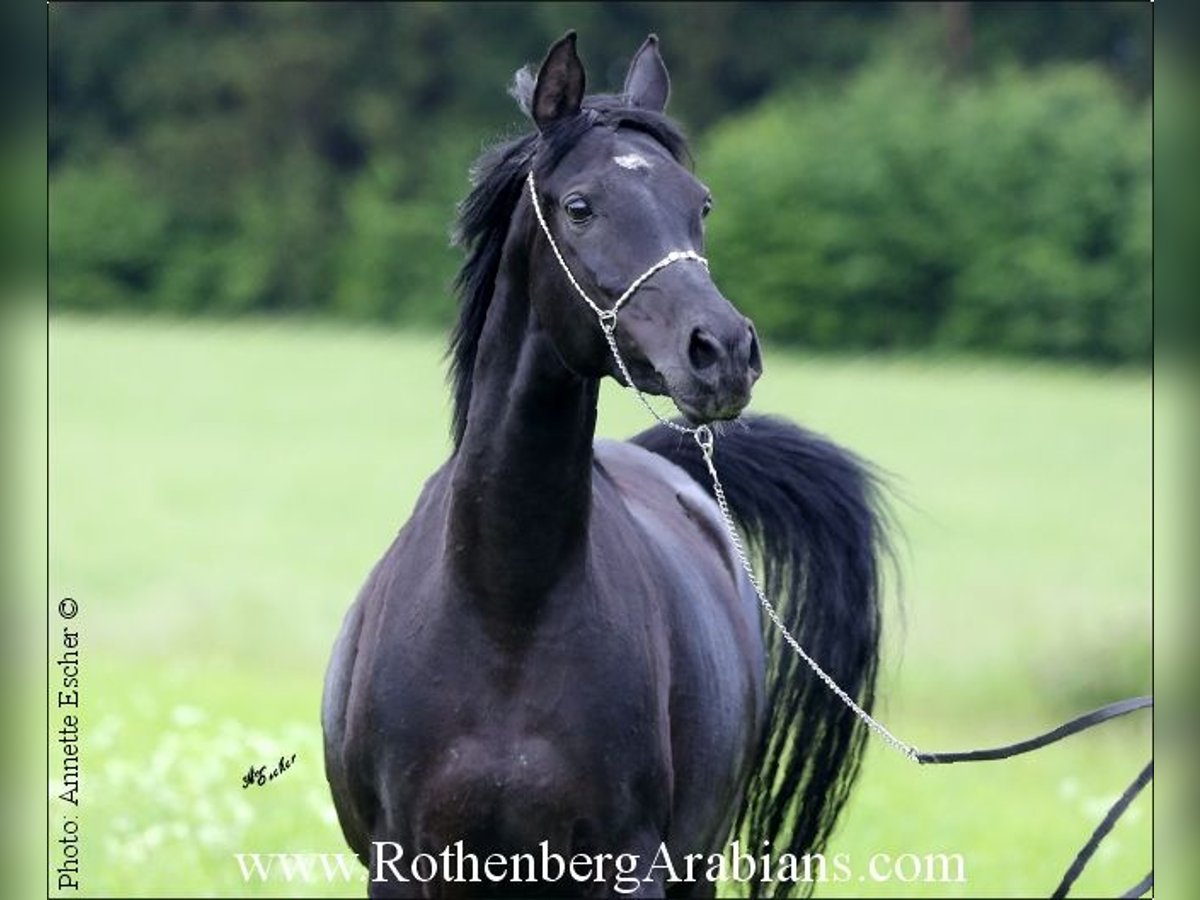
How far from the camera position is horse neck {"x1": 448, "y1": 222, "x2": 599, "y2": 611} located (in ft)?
12.8

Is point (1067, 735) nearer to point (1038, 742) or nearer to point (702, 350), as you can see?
point (1038, 742)

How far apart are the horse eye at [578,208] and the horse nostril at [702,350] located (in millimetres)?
427

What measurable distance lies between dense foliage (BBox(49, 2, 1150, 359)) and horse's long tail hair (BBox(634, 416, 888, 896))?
2115 centimetres

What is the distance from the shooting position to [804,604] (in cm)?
603

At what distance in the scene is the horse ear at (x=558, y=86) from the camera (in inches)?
149

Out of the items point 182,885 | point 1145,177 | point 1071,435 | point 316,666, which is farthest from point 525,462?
point 1145,177

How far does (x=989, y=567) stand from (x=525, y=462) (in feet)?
36.1

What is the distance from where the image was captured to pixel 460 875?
155 inches

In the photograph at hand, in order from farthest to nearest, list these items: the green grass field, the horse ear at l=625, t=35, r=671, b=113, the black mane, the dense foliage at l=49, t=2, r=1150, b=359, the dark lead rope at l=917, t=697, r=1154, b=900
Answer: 1. the dense foliage at l=49, t=2, r=1150, b=359
2. the green grass field
3. the dark lead rope at l=917, t=697, r=1154, b=900
4. the horse ear at l=625, t=35, r=671, b=113
5. the black mane

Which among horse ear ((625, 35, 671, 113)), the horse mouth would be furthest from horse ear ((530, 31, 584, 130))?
the horse mouth

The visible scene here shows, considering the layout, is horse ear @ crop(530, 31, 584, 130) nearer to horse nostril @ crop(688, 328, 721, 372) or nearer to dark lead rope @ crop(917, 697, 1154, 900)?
horse nostril @ crop(688, 328, 721, 372)

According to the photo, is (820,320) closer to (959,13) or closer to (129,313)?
(959,13)

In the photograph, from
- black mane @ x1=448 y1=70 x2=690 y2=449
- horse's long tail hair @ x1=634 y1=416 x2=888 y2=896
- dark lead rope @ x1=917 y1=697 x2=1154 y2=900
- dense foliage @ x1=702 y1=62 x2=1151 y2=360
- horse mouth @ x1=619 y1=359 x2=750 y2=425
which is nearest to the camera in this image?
horse mouth @ x1=619 y1=359 x2=750 y2=425

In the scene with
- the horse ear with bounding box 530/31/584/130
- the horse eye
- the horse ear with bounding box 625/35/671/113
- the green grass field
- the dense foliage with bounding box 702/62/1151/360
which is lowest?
the green grass field
